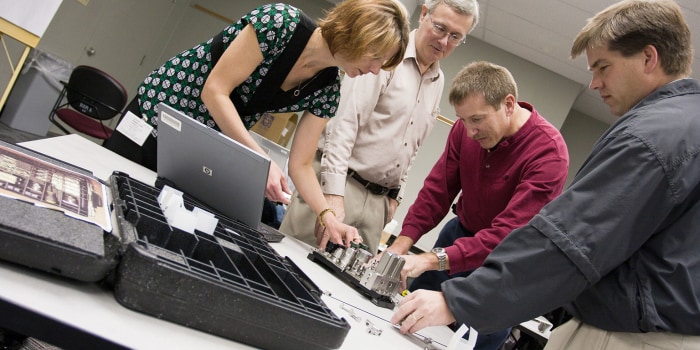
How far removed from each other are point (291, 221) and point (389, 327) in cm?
91

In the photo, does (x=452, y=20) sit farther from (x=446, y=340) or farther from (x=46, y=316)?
(x=46, y=316)

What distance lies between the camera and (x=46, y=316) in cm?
47

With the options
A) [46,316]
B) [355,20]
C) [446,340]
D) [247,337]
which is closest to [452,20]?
[355,20]

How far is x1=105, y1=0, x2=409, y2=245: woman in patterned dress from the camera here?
4.91 feet

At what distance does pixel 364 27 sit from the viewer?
1.47 meters

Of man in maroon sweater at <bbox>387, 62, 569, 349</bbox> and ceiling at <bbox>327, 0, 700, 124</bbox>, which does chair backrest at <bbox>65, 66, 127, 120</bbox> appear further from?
man in maroon sweater at <bbox>387, 62, 569, 349</bbox>

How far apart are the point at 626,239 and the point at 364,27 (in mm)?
850

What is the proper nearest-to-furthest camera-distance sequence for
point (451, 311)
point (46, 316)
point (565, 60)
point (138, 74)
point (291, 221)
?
point (46, 316)
point (451, 311)
point (291, 221)
point (565, 60)
point (138, 74)

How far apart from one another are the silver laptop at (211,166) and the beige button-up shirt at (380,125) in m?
0.69

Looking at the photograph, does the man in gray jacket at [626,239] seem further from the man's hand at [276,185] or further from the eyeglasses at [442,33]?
the eyeglasses at [442,33]

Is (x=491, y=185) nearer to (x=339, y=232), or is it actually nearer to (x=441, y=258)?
(x=441, y=258)

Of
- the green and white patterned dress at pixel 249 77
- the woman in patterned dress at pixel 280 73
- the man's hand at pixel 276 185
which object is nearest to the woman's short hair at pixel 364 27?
the woman in patterned dress at pixel 280 73

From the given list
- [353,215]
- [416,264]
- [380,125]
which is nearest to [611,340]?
[416,264]

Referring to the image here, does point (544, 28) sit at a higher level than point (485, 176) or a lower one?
higher
